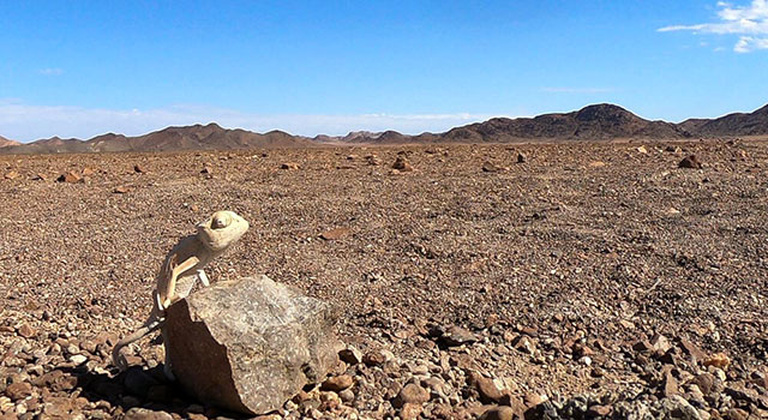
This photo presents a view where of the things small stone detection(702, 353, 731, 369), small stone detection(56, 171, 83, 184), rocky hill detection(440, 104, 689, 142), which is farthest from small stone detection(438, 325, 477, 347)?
rocky hill detection(440, 104, 689, 142)

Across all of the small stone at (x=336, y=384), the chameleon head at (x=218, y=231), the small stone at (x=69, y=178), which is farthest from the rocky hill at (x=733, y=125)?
the chameleon head at (x=218, y=231)

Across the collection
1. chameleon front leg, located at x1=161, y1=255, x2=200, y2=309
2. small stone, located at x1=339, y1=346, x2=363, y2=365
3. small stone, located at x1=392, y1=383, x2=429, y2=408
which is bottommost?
small stone, located at x1=392, y1=383, x2=429, y2=408

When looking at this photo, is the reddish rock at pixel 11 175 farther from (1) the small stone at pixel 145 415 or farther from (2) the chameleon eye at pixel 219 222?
(1) the small stone at pixel 145 415

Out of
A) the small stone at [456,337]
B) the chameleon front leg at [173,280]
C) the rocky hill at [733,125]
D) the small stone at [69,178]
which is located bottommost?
the rocky hill at [733,125]

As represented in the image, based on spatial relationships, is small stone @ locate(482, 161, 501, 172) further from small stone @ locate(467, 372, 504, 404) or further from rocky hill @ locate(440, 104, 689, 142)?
rocky hill @ locate(440, 104, 689, 142)

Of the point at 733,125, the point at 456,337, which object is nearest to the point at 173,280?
the point at 456,337

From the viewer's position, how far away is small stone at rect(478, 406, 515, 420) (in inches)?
163

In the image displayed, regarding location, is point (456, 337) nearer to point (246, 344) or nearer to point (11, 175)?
point (246, 344)

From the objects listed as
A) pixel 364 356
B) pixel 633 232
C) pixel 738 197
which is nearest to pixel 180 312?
pixel 364 356

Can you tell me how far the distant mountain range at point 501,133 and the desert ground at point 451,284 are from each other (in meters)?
46.7

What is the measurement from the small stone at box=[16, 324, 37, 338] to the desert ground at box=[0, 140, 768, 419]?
18 millimetres

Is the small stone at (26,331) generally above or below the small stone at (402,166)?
below

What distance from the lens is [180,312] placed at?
13.0 ft

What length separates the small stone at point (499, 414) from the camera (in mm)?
4148
